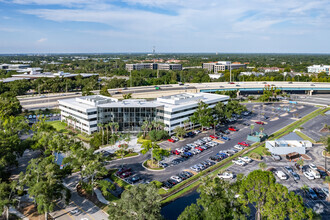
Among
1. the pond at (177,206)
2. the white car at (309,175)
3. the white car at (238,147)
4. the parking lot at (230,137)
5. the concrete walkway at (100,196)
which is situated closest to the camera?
the pond at (177,206)

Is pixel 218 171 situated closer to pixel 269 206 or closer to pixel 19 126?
pixel 269 206

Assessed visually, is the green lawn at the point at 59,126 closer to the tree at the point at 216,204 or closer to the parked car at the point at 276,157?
the tree at the point at 216,204

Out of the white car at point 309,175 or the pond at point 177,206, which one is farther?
the white car at point 309,175

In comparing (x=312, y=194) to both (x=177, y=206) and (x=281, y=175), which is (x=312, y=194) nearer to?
(x=281, y=175)

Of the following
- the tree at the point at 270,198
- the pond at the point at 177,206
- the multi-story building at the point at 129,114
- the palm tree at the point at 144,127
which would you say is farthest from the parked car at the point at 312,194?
Answer: the palm tree at the point at 144,127

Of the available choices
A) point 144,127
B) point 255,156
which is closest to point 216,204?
point 255,156

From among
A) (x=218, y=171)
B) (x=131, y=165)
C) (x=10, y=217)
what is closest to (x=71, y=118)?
(x=131, y=165)

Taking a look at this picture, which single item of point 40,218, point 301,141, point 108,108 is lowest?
point 40,218
